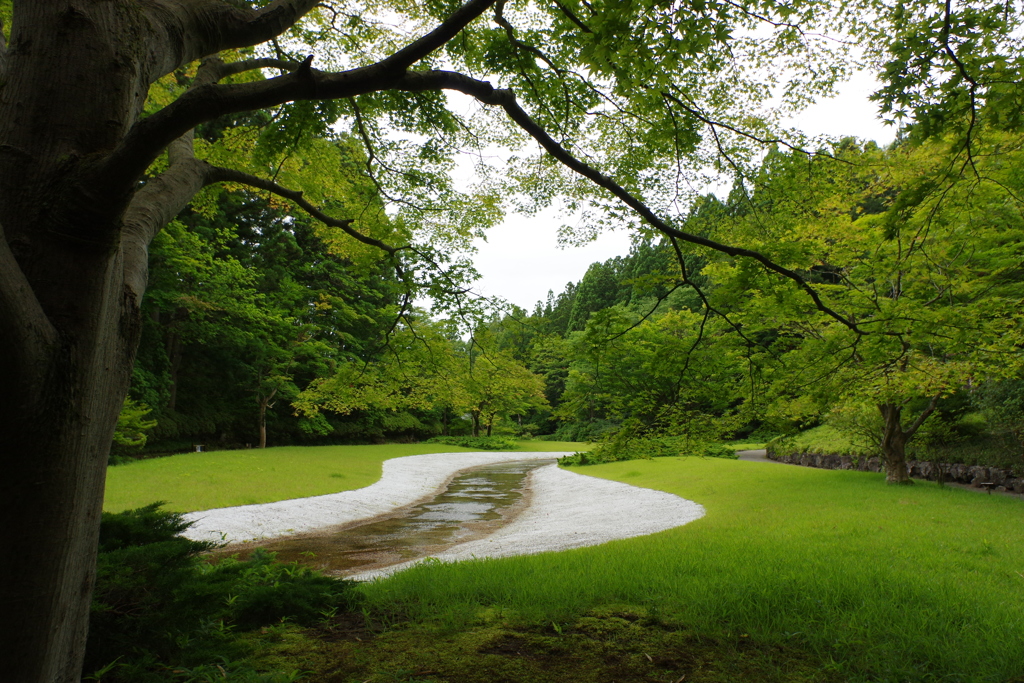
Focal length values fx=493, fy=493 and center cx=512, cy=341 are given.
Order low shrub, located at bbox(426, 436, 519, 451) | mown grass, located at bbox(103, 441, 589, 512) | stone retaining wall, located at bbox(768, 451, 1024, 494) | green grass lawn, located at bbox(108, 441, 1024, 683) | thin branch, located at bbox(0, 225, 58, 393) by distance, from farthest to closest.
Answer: low shrub, located at bbox(426, 436, 519, 451) < stone retaining wall, located at bbox(768, 451, 1024, 494) < mown grass, located at bbox(103, 441, 589, 512) < green grass lawn, located at bbox(108, 441, 1024, 683) < thin branch, located at bbox(0, 225, 58, 393)

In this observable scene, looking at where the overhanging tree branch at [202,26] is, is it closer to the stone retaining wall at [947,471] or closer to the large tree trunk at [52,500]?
the large tree trunk at [52,500]

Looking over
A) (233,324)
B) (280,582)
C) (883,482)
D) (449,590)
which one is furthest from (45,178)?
(233,324)

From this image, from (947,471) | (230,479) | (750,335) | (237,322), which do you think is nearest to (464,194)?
(750,335)

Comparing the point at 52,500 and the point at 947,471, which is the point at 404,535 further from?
the point at 947,471

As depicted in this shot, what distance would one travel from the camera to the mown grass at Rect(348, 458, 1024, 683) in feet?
10.5

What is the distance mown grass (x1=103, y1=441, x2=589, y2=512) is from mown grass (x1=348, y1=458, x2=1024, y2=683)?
5734 millimetres

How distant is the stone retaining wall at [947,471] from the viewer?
11641 mm

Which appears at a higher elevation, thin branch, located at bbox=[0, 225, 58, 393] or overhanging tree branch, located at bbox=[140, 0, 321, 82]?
overhanging tree branch, located at bbox=[140, 0, 321, 82]

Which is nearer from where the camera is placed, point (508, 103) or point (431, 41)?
point (431, 41)

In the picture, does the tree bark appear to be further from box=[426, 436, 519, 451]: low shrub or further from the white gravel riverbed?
box=[426, 436, 519, 451]: low shrub

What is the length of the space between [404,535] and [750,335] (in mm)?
9205

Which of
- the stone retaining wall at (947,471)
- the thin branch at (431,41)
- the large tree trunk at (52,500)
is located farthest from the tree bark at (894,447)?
the large tree trunk at (52,500)

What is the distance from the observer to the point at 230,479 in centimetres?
1239

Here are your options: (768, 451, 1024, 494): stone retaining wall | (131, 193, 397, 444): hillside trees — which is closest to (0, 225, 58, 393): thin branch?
(768, 451, 1024, 494): stone retaining wall
